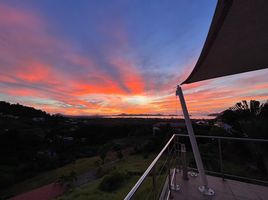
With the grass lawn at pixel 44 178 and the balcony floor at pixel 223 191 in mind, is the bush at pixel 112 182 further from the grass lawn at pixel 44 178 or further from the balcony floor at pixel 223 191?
the grass lawn at pixel 44 178

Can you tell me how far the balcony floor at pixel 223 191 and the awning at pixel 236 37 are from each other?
1.68 meters

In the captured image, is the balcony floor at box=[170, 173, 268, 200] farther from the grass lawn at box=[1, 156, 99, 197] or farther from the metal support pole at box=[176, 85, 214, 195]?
the grass lawn at box=[1, 156, 99, 197]

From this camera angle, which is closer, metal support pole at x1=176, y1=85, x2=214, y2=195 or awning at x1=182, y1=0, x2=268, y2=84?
awning at x1=182, y1=0, x2=268, y2=84

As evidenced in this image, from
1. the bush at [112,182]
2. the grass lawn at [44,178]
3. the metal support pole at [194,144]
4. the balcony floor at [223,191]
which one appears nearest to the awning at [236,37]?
the metal support pole at [194,144]

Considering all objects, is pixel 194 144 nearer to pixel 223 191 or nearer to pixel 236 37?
pixel 223 191

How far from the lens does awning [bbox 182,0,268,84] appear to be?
2.50 ft

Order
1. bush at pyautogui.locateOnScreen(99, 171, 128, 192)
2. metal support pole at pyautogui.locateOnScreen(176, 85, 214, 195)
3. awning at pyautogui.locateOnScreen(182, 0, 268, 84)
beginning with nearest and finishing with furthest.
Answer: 1. awning at pyautogui.locateOnScreen(182, 0, 268, 84)
2. metal support pole at pyautogui.locateOnScreen(176, 85, 214, 195)
3. bush at pyautogui.locateOnScreen(99, 171, 128, 192)

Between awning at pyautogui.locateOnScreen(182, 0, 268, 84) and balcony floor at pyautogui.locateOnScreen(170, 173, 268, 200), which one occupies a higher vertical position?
awning at pyautogui.locateOnScreen(182, 0, 268, 84)

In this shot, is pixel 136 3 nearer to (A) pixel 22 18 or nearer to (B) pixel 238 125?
(A) pixel 22 18

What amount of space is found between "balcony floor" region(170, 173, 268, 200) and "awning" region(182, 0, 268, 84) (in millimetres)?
1677

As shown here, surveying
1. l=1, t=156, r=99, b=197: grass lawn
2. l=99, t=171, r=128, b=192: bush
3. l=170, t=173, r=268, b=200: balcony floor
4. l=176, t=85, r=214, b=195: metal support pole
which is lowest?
l=1, t=156, r=99, b=197: grass lawn

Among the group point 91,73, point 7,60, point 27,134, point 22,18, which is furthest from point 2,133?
point 22,18

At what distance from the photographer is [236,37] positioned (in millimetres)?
1014

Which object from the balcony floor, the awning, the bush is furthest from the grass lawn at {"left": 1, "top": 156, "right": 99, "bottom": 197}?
the awning
